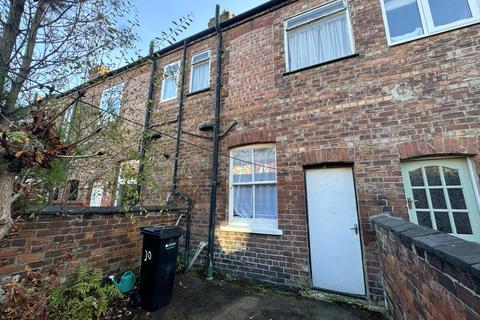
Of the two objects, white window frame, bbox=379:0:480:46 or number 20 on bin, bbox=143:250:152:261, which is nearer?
number 20 on bin, bbox=143:250:152:261

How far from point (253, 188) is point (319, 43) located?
12.3ft

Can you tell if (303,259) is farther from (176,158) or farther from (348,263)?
(176,158)

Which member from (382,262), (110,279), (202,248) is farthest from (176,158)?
(382,262)

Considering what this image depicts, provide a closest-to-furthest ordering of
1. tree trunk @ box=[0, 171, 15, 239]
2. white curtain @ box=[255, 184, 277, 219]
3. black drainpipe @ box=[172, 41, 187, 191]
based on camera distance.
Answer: tree trunk @ box=[0, 171, 15, 239], white curtain @ box=[255, 184, 277, 219], black drainpipe @ box=[172, 41, 187, 191]

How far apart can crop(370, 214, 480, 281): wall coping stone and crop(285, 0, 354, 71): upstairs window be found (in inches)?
156

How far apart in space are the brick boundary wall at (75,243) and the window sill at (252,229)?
1788 mm

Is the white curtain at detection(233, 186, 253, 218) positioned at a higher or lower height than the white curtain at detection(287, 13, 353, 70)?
lower

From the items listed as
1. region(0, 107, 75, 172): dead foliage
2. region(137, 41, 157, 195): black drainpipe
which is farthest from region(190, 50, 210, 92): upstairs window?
region(0, 107, 75, 172): dead foliage

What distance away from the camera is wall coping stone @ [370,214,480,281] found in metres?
1.29

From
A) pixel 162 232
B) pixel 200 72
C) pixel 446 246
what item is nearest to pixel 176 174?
pixel 162 232

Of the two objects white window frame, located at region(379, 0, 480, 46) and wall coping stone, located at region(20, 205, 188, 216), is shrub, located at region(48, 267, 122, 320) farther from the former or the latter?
white window frame, located at region(379, 0, 480, 46)

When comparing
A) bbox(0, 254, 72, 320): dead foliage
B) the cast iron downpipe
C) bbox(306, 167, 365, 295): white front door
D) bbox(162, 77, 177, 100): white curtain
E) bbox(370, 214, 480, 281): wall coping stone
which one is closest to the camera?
bbox(370, 214, 480, 281): wall coping stone

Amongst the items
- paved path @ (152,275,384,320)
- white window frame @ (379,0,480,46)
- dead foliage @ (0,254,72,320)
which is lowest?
paved path @ (152,275,384,320)

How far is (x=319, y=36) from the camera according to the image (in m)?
5.25
